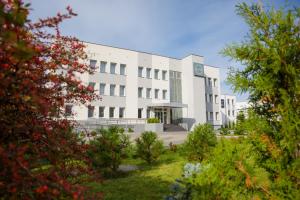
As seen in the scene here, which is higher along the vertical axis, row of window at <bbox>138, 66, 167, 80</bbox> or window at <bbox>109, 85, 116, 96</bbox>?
row of window at <bbox>138, 66, 167, 80</bbox>

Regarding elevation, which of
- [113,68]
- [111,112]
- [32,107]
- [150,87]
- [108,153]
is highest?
[113,68]

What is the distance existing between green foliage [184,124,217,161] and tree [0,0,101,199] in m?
7.18

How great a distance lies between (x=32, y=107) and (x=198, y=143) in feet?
28.7

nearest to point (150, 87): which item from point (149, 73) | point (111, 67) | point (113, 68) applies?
point (149, 73)

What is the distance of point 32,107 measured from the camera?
1742 mm

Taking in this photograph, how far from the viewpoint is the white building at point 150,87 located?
112 ft

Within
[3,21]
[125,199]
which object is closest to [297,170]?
[3,21]

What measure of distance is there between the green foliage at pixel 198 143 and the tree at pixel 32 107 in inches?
283

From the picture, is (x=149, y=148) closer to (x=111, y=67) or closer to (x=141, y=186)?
(x=141, y=186)

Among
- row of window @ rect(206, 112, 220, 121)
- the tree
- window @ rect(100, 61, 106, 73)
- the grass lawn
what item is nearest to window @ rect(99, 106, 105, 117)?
window @ rect(100, 61, 106, 73)

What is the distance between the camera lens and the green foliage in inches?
378

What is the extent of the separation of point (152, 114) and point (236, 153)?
3492cm

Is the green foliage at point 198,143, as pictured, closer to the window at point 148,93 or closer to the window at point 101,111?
the window at point 101,111

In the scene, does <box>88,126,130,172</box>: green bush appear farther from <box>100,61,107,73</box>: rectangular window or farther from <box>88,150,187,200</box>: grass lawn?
<box>100,61,107,73</box>: rectangular window
